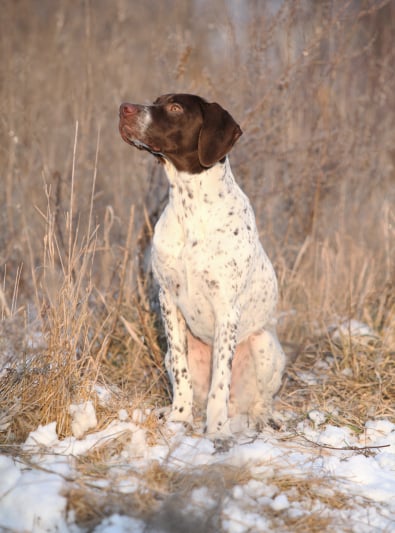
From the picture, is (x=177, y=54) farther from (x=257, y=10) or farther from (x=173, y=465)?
(x=173, y=465)

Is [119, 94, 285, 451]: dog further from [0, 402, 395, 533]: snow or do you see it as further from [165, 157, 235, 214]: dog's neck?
[0, 402, 395, 533]: snow

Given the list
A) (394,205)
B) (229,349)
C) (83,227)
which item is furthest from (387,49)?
(229,349)

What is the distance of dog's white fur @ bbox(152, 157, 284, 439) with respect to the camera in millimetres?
3199

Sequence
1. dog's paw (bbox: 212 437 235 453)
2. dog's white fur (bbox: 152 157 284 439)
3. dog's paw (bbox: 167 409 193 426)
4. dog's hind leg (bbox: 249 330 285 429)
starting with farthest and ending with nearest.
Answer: dog's hind leg (bbox: 249 330 285 429) < dog's paw (bbox: 167 409 193 426) < dog's white fur (bbox: 152 157 284 439) < dog's paw (bbox: 212 437 235 453)

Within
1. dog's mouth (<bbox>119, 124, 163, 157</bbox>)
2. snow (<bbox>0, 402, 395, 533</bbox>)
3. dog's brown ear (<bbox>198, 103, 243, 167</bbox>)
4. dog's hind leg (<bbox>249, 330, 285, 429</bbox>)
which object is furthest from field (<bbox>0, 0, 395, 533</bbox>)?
dog's brown ear (<bbox>198, 103, 243, 167</bbox>)

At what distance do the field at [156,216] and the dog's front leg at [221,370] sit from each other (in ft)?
0.68

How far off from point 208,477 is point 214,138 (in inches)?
57.6

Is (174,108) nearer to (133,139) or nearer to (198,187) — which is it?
(133,139)

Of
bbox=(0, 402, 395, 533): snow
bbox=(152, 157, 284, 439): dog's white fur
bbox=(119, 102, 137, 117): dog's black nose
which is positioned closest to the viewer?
bbox=(0, 402, 395, 533): snow

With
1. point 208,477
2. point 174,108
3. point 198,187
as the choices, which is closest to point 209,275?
point 198,187

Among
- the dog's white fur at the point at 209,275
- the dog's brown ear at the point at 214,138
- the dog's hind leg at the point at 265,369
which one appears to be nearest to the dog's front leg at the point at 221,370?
the dog's white fur at the point at 209,275

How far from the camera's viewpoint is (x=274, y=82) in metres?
4.76

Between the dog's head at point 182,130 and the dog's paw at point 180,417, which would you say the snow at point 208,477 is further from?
the dog's head at point 182,130

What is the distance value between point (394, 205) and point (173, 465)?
4.43 m
